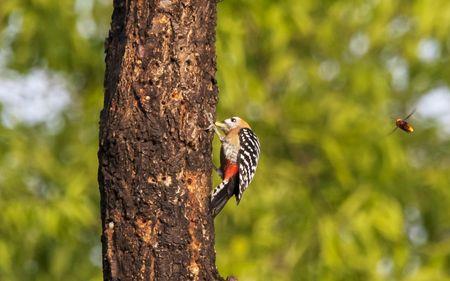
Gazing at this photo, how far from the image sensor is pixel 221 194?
6.45 meters

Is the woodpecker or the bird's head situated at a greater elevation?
the bird's head

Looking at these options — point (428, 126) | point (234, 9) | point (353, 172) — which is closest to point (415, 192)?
point (428, 126)

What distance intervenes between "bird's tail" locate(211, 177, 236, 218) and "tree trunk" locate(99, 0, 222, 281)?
48 centimetres

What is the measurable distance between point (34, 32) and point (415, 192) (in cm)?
543

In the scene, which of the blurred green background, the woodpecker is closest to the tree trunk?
the woodpecker

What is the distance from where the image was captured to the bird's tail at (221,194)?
601cm

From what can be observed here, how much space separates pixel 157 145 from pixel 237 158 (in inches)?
85.5

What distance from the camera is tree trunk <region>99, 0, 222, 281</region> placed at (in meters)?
5.13

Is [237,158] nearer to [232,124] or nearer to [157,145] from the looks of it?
[232,124]

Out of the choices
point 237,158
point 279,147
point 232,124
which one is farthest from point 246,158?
point 279,147

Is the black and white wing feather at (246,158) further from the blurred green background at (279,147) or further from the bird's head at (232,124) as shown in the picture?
the blurred green background at (279,147)

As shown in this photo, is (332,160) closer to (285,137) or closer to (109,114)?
(285,137)

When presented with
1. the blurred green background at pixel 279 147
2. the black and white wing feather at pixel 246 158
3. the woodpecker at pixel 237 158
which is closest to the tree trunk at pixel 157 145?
the woodpecker at pixel 237 158

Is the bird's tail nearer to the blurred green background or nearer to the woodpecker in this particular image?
the woodpecker
